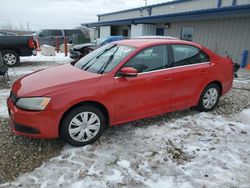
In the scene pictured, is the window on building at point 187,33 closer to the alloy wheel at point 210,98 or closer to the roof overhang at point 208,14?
the roof overhang at point 208,14

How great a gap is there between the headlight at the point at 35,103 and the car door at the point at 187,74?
7.40 feet

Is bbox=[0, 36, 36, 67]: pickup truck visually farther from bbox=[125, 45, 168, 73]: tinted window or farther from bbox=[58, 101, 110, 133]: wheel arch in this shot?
bbox=[58, 101, 110, 133]: wheel arch

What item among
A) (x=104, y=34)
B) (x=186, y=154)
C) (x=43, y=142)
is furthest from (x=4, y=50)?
(x=104, y=34)

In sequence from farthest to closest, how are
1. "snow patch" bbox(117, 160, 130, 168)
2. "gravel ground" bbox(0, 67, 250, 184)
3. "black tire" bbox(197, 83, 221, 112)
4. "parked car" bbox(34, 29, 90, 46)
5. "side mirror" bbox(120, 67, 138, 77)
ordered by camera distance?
"parked car" bbox(34, 29, 90, 46) → "black tire" bbox(197, 83, 221, 112) → "side mirror" bbox(120, 67, 138, 77) → "snow patch" bbox(117, 160, 130, 168) → "gravel ground" bbox(0, 67, 250, 184)

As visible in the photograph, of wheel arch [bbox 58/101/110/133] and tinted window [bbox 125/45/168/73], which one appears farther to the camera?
tinted window [bbox 125/45/168/73]

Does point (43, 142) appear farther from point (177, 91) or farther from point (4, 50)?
A: point (4, 50)

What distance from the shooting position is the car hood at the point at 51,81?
3167mm

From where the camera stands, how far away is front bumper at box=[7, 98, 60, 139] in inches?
120

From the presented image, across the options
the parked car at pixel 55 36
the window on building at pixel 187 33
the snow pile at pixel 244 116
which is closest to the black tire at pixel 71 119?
the snow pile at pixel 244 116

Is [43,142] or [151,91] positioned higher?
[151,91]

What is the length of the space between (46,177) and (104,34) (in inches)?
939

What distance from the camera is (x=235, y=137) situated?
389cm

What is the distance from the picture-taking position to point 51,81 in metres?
3.41

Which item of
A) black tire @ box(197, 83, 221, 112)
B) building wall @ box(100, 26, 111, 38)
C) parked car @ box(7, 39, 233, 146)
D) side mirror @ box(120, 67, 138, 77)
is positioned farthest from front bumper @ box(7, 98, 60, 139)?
building wall @ box(100, 26, 111, 38)
